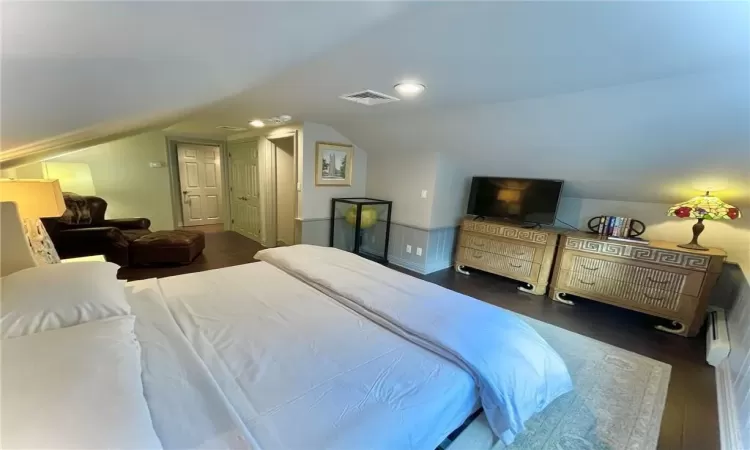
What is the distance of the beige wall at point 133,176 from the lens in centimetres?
484

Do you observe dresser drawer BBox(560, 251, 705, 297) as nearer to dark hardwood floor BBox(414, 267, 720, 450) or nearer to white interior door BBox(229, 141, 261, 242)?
dark hardwood floor BBox(414, 267, 720, 450)

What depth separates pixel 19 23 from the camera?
Result: 1.65 ft

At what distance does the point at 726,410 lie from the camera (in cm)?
183

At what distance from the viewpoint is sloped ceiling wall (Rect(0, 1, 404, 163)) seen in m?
0.57

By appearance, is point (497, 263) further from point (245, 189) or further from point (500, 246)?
point (245, 189)

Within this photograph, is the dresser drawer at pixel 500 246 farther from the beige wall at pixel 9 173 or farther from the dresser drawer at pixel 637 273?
the beige wall at pixel 9 173

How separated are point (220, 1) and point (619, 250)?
3881 mm

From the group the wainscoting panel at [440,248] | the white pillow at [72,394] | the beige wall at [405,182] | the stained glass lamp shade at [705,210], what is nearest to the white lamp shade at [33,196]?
the white pillow at [72,394]

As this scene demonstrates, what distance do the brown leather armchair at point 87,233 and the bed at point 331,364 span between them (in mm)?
2325

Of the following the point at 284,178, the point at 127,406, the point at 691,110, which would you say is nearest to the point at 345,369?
the point at 127,406

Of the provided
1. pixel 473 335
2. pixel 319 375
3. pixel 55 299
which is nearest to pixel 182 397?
pixel 319 375

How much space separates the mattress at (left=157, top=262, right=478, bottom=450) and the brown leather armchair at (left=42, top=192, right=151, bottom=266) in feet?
8.58

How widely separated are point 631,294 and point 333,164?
3.87 metres

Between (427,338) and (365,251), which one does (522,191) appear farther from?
(427,338)
